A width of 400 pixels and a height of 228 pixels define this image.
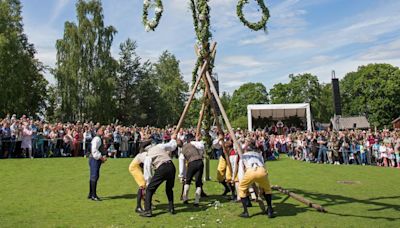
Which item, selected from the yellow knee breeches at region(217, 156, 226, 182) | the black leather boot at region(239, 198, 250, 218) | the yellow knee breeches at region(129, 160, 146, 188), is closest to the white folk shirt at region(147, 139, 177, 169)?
the yellow knee breeches at region(129, 160, 146, 188)

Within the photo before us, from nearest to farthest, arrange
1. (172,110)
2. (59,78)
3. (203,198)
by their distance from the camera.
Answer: (203,198) < (59,78) < (172,110)

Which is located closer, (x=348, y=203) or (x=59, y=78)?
(x=348, y=203)

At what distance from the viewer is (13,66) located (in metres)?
38.8

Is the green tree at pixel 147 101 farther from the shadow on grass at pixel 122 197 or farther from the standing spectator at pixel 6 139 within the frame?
the shadow on grass at pixel 122 197

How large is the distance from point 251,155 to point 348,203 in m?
3.01

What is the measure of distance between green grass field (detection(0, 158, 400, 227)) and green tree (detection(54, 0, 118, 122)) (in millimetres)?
27393

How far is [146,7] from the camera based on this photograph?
1148 cm

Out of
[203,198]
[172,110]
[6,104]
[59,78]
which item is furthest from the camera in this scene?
[172,110]

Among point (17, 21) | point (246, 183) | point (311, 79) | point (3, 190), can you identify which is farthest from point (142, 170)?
point (311, 79)


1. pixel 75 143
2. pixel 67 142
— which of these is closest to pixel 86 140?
pixel 75 143

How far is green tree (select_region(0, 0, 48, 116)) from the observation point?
38.1 meters

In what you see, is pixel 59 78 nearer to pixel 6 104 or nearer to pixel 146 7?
pixel 6 104

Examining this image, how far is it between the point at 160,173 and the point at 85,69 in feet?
118

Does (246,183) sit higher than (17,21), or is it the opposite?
(17,21)
